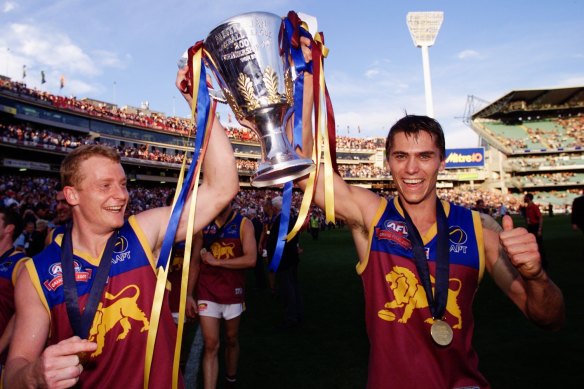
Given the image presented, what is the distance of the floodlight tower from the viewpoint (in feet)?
129

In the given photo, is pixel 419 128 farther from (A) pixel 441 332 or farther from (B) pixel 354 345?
(B) pixel 354 345

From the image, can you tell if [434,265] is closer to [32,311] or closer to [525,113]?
[32,311]

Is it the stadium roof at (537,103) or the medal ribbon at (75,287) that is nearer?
the medal ribbon at (75,287)

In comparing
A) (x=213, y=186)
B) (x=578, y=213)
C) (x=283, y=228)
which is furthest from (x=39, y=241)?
(x=578, y=213)

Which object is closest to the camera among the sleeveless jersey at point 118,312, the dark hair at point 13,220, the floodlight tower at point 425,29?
the sleeveless jersey at point 118,312

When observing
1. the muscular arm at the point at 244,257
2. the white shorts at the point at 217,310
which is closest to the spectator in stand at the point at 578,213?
the muscular arm at the point at 244,257

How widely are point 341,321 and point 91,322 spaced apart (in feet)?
16.6

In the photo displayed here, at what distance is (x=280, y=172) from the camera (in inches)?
72.6

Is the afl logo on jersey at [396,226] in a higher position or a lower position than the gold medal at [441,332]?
higher

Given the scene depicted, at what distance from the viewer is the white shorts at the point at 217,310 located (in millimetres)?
4531

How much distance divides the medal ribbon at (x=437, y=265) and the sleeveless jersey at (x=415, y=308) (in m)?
0.07

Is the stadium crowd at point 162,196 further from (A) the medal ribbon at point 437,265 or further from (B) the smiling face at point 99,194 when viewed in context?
(A) the medal ribbon at point 437,265

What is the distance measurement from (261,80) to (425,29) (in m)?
43.9

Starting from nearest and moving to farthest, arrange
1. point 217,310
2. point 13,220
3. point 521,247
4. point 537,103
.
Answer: point 521,247
point 13,220
point 217,310
point 537,103
